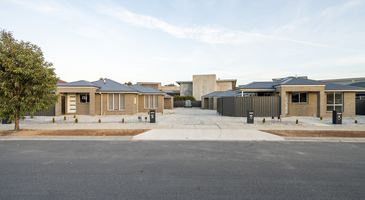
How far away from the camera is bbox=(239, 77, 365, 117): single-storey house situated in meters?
20.1

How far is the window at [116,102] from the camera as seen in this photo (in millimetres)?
23747

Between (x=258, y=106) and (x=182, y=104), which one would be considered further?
(x=182, y=104)

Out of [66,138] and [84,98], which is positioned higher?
[84,98]

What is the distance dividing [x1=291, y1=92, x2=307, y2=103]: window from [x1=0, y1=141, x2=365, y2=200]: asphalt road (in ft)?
44.8

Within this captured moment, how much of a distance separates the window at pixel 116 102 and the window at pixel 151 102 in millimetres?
3994

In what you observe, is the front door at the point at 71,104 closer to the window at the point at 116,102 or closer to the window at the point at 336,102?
the window at the point at 116,102

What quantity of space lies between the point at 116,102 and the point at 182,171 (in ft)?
66.0

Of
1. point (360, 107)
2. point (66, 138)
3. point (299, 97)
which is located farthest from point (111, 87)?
point (360, 107)

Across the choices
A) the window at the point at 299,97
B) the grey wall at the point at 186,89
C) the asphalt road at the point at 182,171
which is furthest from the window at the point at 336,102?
the grey wall at the point at 186,89

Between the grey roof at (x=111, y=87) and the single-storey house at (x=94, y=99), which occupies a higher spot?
the grey roof at (x=111, y=87)

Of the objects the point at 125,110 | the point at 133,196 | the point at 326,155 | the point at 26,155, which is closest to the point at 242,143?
the point at 326,155

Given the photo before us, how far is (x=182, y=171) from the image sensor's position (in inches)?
215

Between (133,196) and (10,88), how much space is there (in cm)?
1170

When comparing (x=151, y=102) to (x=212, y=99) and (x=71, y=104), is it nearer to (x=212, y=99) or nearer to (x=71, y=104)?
(x=71, y=104)
